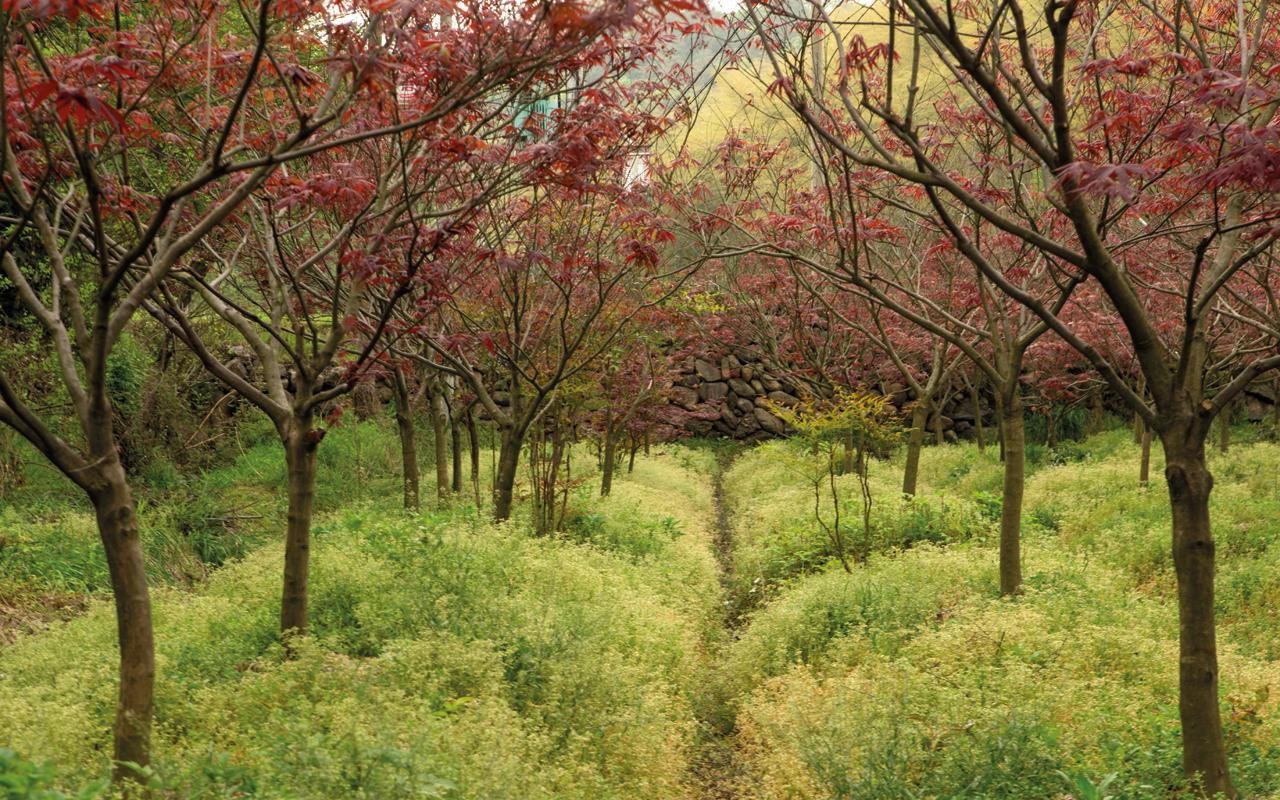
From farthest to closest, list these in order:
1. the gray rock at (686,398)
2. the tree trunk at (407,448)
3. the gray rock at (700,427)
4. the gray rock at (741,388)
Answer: the gray rock at (741,388)
the gray rock at (700,427)
the gray rock at (686,398)
the tree trunk at (407,448)

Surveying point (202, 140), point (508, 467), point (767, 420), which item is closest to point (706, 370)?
A: point (767, 420)

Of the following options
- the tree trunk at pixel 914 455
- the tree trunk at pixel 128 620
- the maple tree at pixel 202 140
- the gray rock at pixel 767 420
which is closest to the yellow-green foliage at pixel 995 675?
the tree trunk at pixel 914 455

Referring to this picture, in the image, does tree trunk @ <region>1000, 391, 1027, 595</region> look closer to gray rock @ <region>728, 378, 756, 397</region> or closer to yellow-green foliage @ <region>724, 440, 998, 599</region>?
yellow-green foliage @ <region>724, 440, 998, 599</region>

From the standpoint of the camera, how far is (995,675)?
18.0 ft

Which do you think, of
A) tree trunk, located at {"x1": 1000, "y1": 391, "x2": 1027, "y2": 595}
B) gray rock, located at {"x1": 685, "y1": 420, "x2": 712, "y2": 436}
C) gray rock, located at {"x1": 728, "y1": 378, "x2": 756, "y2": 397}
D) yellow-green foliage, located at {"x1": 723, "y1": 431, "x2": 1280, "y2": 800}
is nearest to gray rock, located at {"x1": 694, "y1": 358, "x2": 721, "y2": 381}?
gray rock, located at {"x1": 728, "y1": 378, "x2": 756, "y2": 397}

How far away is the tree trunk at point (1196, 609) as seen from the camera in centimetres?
405

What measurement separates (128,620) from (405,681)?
1.47 m

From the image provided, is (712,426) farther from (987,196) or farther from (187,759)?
(187,759)

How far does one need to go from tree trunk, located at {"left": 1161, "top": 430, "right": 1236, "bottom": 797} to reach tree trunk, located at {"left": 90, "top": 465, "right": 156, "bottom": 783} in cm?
466

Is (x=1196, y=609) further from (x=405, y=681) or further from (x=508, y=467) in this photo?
(x=508, y=467)

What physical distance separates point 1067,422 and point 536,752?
22943 mm

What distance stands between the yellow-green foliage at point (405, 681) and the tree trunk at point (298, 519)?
0.29 m

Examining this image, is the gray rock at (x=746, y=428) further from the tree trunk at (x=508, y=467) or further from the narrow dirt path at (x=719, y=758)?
the tree trunk at (x=508, y=467)

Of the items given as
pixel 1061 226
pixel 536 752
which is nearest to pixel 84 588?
pixel 536 752
